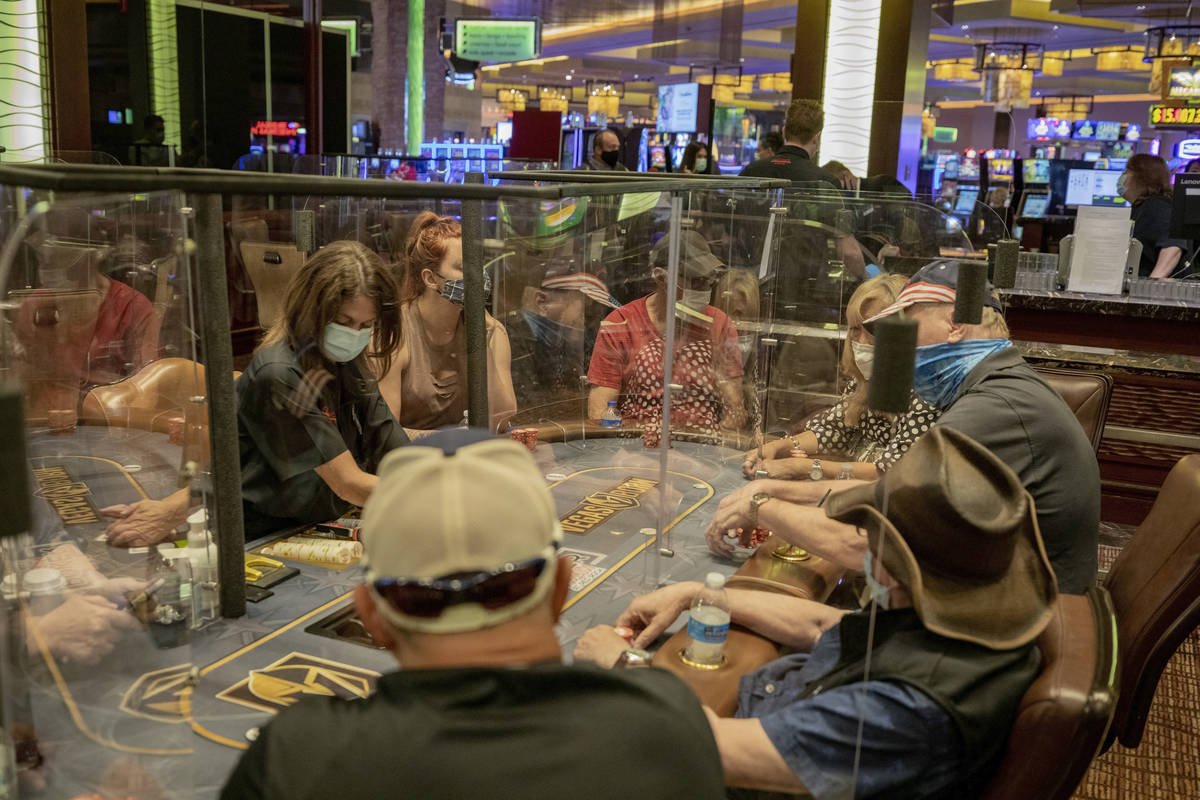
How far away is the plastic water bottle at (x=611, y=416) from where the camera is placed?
9.52 feet

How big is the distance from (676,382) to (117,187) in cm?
147

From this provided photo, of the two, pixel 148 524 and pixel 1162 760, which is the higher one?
pixel 148 524

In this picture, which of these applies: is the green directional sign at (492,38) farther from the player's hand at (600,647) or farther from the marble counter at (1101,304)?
the player's hand at (600,647)

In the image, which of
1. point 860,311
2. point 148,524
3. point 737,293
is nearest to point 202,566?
point 148,524

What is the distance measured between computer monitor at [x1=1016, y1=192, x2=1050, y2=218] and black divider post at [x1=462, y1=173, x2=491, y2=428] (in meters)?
13.3

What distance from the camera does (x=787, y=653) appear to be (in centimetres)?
196

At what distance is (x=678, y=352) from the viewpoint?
259 centimetres

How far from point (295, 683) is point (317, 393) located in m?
0.79

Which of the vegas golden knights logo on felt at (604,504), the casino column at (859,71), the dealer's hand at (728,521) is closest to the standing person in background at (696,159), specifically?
the casino column at (859,71)

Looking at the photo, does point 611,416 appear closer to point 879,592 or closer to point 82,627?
point 879,592

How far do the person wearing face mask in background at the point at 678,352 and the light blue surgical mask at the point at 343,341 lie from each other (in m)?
0.69

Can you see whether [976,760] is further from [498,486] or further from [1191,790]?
[1191,790]

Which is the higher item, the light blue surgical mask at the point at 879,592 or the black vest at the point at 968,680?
the light blue surgical mask at the point at 879,592

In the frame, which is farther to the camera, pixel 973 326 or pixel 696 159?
pixel 696 159
